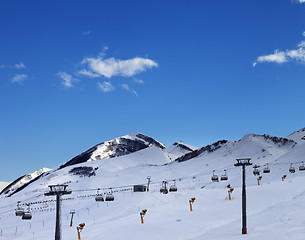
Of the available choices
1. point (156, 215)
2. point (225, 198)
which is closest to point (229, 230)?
point (156, 215)

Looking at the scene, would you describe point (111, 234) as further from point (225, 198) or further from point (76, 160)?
point (76, 160)

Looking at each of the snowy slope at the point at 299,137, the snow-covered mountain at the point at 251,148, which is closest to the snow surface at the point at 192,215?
the snow-covered mountain at the point at 251,148

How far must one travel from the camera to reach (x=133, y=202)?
44.2 metres

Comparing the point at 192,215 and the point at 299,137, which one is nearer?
the point at 192,215

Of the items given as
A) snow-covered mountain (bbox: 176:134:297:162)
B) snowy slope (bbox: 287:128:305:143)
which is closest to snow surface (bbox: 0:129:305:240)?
snow-covered mountain (bbox: 176:134:297:162)

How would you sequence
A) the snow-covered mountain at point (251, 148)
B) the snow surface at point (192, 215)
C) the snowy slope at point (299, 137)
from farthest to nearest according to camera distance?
the snowy slope at point (299, 137)
the snow-covered mountain at point (251, 148)
the snow surface at point (192, 215)

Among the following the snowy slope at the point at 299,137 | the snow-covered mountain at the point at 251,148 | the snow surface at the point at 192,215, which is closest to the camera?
the snow surface at the point at 192,215

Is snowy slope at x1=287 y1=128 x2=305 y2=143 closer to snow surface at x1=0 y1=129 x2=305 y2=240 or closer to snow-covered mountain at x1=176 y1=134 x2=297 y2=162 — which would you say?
snow-covered mountain at x1=176 y1=134 x2=297 y2=162

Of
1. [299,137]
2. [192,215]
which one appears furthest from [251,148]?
[192,215]

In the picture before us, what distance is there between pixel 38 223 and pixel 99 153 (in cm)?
14580

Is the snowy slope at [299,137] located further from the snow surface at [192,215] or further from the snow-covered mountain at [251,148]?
the snow surface at [192,215]

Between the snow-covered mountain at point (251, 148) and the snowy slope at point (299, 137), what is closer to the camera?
the snow-covered mountain at point (251, 148)

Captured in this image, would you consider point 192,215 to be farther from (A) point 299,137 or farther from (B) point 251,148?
(A) point 299,137

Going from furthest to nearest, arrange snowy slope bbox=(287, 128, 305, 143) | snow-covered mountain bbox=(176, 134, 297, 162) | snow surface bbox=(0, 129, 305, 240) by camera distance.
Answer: snowy slope bbox=(287, 128, 305, 143)
snow-covered mountain bbox=(176, 134, 297, 162)
snow surface bbox=(0, 129, 305, 240)
